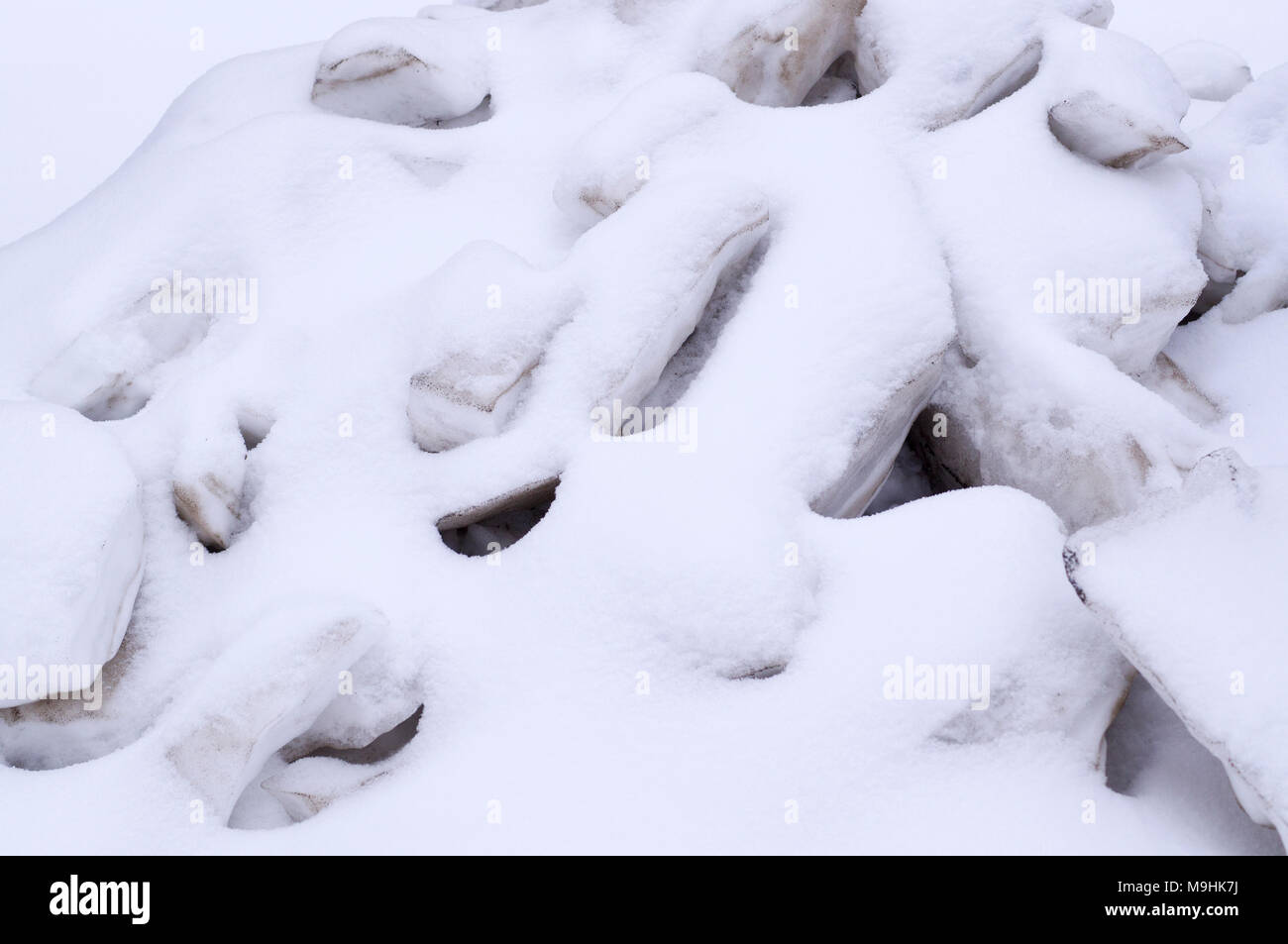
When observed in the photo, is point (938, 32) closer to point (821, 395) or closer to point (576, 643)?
point (821, 395)

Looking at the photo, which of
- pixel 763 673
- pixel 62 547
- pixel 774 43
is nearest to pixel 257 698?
pixel 62 547

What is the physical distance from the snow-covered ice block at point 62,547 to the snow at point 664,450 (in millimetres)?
12

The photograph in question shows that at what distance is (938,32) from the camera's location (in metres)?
3.71

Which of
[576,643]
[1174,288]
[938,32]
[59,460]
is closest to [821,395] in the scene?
[576,643]

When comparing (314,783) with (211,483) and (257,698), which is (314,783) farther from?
(211,483)

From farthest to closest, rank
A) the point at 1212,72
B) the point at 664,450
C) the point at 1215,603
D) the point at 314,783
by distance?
the point at 1212,72
the point at 664,450
the point at 314,783
the point at 1215,603

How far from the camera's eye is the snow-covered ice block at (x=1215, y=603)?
6.95 ft

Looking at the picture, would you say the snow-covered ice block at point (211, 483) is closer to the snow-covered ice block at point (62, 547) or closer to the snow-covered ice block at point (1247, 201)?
the snow-covered ice block at point (62, 547)

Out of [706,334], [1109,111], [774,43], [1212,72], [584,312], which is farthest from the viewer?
[1212,72]

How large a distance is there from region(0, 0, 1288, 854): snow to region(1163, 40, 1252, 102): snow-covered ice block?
3.28 feet

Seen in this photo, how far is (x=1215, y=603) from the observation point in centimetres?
225

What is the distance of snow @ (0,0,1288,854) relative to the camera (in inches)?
90.4

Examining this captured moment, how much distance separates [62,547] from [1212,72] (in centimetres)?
497
